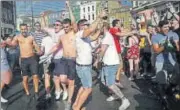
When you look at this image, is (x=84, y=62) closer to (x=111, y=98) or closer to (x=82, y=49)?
(x=82, y=49)

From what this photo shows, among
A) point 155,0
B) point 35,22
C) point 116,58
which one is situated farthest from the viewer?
point 116,58

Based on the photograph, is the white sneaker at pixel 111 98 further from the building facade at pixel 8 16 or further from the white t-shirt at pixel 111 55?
the building facade at pixel 8 16

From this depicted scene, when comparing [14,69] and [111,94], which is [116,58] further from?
[14,69]

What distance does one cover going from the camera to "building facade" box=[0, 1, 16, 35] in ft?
19.1

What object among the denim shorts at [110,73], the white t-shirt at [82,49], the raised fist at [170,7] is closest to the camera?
the raised fist at [170,7]

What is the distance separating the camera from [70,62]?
6254mm

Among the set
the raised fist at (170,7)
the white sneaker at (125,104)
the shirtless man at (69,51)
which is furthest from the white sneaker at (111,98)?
the raised fist at (170,7)

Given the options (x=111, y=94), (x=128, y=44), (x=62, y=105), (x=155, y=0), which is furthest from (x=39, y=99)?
(x=155, y=0)

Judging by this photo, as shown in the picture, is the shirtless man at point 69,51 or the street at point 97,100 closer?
the shirtless man at point 69,51

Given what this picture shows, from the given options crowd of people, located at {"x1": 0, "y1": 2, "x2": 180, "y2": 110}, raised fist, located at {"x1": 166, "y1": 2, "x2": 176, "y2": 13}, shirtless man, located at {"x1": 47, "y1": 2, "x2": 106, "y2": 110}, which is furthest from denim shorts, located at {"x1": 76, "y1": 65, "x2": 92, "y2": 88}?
raised fist, located at {"x1": 166, "y1": 2, "x2": 176, "y2": 13}

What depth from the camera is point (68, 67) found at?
20.6ft

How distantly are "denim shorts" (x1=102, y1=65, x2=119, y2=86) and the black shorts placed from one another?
0.88 metres

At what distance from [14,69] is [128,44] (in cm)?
145

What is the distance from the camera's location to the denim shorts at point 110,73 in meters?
6.49
